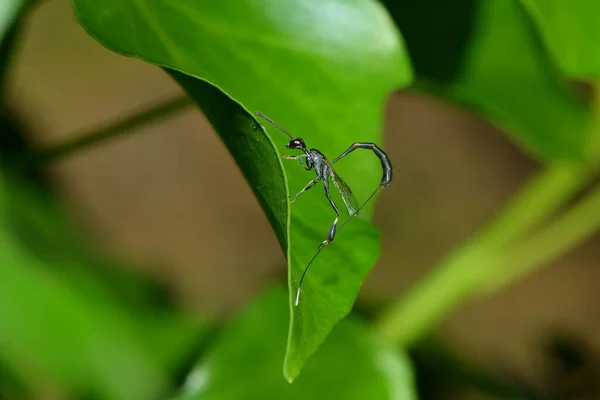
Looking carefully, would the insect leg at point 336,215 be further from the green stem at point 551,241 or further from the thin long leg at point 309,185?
the green stem at point 551,241

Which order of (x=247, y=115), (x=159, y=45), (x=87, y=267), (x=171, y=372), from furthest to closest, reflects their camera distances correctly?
(x=87, y=267) → (x=171, y=372) → (x=159, y=45) → (x=247, y=115)

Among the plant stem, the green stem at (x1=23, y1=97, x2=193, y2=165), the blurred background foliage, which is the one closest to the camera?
the blurred background foliage

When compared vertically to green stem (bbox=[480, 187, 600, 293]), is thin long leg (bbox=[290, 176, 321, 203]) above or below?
above

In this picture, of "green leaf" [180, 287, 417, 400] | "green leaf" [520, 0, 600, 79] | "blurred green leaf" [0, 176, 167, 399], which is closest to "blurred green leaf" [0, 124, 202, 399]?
"blurred green leaf" [0, 176, 167, 399]

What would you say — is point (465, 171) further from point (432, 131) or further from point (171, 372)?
point (171, 372)

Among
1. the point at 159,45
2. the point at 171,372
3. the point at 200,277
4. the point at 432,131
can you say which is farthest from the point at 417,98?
the point at 159,45

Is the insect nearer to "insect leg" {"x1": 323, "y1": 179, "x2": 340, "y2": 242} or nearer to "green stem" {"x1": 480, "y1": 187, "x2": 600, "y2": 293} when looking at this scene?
"insect leg" {"x1": 323, "y1": 179, "x2": 340, "y2": 242}

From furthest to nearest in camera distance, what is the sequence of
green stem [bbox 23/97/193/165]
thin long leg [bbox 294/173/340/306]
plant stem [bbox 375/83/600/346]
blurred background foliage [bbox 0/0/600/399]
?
plant stem [bbox 375/83/600/346] < green stem [bbox 23/97/193/165] < blurred background foliage [bbox 0/0/600/399] < thin long leg [bbox 294/173/340/306]
